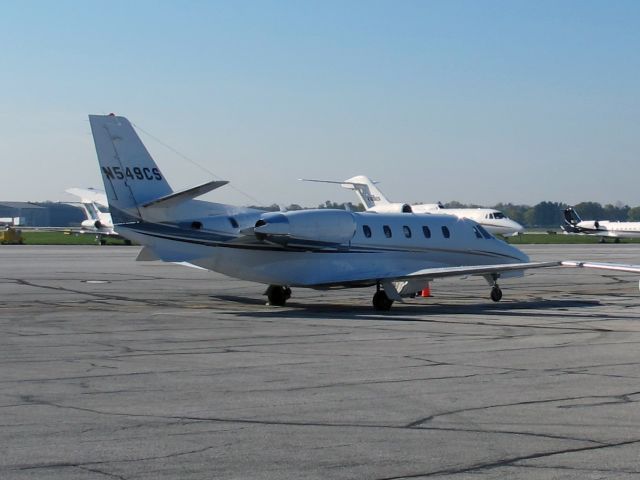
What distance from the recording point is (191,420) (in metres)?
10.6

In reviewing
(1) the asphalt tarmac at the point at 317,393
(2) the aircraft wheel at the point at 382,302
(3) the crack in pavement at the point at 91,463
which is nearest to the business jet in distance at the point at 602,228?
(2) the aircraft wheel at the point at 382,302

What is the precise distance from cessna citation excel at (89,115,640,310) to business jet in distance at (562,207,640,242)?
8218 cm

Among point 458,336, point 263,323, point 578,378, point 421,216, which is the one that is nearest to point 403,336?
point 458,336

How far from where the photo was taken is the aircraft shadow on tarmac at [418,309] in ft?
80.7

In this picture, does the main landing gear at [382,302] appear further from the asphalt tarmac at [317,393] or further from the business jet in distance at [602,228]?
the business jet in distance at [602,228]

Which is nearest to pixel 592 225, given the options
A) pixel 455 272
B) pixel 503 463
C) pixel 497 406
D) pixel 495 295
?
pixel 495 295

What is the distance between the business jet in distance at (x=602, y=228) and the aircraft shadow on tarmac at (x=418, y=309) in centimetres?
7983

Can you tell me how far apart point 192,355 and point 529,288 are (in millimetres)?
22238

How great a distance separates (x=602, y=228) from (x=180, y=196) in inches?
3632

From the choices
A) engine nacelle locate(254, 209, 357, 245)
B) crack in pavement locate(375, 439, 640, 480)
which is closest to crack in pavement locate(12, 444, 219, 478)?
crack in pavement locate(375, 439, 640, 480)

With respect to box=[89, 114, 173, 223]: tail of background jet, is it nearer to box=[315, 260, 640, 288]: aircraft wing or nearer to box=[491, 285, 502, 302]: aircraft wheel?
box=[315, 260, 640, 288]: aircraft wing

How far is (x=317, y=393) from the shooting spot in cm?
1242

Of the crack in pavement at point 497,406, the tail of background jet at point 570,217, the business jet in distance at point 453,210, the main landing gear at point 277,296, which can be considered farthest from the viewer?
the tail of background jet at point 570,217

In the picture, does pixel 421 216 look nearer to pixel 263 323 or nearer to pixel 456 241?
pixel 456 241
